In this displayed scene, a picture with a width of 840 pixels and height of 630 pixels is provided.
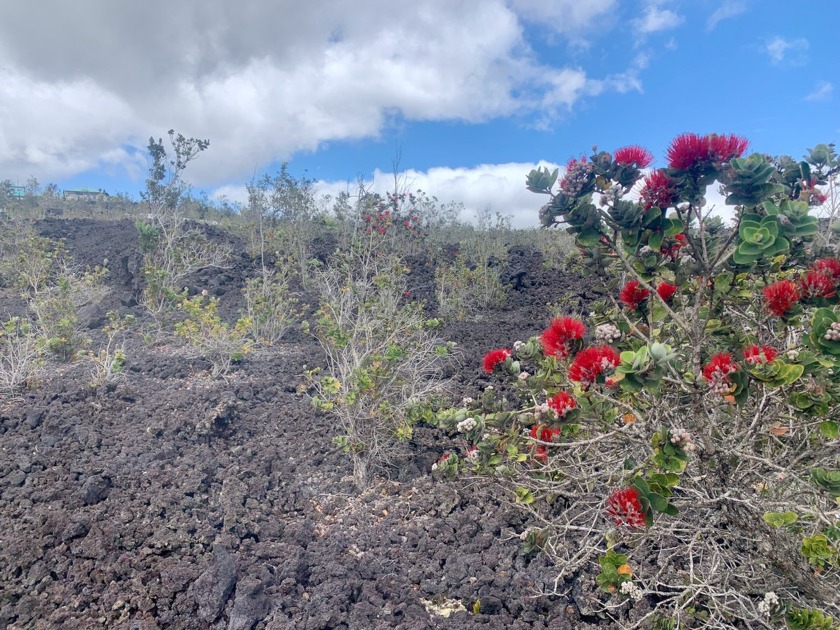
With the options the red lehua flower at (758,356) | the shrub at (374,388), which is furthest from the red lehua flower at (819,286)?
the shrub at (374,388)

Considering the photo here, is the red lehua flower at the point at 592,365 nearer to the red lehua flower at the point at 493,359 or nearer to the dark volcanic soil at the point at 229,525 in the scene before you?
the red lehua flower at the point at 493,359

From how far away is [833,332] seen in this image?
4.00ft

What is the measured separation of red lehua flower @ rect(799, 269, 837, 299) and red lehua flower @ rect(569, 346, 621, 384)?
25.5 inches

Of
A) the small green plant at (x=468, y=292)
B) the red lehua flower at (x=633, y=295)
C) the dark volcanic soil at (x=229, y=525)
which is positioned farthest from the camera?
the small green plant at (x=468, y=292)

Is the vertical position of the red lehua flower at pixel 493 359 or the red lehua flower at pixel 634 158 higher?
the red lehua flower at pixel 634 158

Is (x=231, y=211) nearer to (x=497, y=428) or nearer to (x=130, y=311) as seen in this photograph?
(x=130, y=311)

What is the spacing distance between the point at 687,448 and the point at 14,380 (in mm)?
4739

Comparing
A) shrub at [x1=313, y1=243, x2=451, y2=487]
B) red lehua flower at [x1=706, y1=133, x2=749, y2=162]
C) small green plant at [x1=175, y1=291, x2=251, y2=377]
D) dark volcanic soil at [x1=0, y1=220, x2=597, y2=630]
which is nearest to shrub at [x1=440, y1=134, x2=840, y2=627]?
red lehua flower at [x1=706, y1=133, x2=749, y2=162]

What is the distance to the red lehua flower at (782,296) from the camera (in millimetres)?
1483

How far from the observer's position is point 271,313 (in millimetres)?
6359

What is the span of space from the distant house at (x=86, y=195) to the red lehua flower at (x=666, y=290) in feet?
71.7

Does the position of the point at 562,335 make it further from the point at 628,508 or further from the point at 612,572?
the point at 612,572

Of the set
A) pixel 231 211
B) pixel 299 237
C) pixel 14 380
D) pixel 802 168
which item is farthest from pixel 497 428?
pixel 231 211

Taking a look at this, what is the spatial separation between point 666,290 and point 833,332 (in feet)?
2.02
